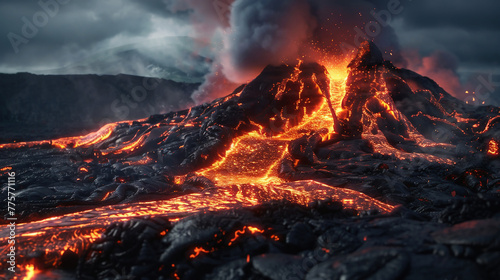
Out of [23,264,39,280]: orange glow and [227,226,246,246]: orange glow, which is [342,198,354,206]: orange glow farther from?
[23,264,39,280]: orange glow

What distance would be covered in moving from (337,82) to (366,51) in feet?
5.49

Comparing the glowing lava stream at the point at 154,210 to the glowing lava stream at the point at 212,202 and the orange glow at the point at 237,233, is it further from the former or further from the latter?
the orange glow at the point at 237,233

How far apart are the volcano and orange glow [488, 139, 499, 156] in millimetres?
147

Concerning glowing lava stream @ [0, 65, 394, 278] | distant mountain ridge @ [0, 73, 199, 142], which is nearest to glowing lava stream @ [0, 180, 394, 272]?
glowing lava stream @ [0, 65, 394, 278]

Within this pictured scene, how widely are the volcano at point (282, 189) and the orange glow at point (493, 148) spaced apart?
0.48 ft

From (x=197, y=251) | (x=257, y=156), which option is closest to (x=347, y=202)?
(x=197, y=251)

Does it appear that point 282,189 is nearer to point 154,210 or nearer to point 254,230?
point 254,230

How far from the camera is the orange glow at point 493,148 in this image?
23.5 feet

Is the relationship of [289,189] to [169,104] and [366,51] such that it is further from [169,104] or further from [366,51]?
[169,104]

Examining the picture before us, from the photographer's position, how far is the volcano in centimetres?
232

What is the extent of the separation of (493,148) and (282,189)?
6358 millimetres

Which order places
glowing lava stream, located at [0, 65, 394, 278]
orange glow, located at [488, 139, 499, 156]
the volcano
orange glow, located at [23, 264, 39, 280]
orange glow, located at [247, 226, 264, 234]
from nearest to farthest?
the volcano < orange glow, located at [23, 264, 39, 280] < orange glow, located at [247, 226, 264, 234] < glowing lava stream, located at [0, 65, 394, 278] < orange glow, located at [488, 139, 499, 156]

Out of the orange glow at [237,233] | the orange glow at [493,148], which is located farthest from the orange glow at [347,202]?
the orange glow at [493,148]

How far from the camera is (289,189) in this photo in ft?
15.5
